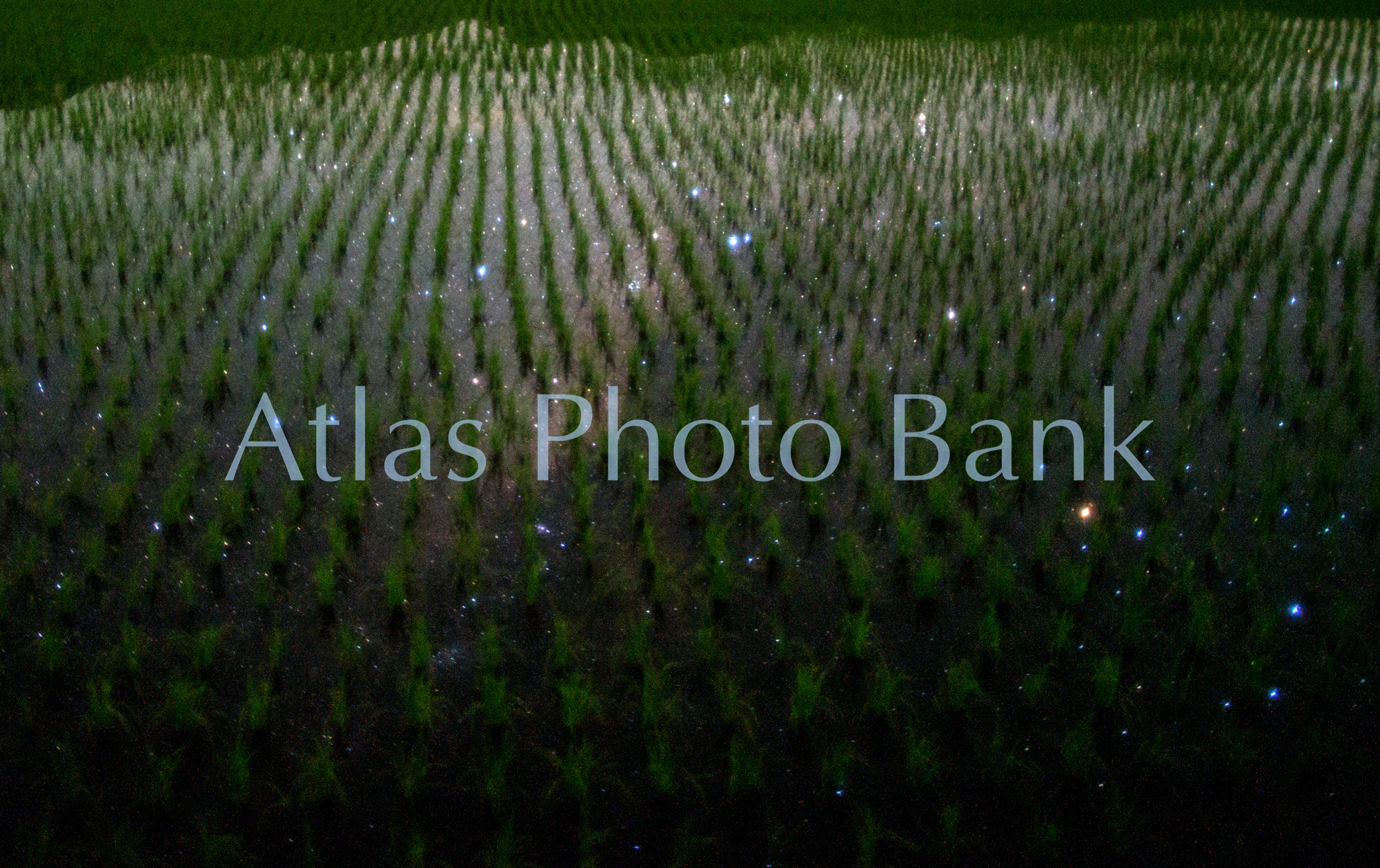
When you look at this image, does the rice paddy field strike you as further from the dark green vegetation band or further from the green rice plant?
the dark green vegetation band

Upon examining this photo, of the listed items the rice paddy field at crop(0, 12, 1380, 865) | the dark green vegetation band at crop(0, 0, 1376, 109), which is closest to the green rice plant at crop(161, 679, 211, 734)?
the rice paddy field at crop(0, 12, 1380, 865)

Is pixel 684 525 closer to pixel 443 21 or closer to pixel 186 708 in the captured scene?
pixel 186 708

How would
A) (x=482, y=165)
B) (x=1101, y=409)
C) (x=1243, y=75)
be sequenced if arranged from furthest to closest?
(x=1243, y=75) < (x=482, y=165) < (x=1101, y=409)

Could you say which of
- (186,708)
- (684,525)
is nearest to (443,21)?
(684,525)

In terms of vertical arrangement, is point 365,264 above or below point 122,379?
above

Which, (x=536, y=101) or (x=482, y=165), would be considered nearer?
(x=482, y=165)

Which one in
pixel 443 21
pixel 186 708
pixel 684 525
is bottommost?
pixel 186 708

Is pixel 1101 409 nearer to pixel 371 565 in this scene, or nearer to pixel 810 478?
pixel 810 478

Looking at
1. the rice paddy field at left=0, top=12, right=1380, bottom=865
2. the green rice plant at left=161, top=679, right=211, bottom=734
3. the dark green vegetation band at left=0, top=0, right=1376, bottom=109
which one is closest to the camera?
the rice paddy field at left=0, top=12, right=1380, bottom=865

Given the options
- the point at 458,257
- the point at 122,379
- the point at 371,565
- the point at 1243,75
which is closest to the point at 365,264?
the point at 458,257
